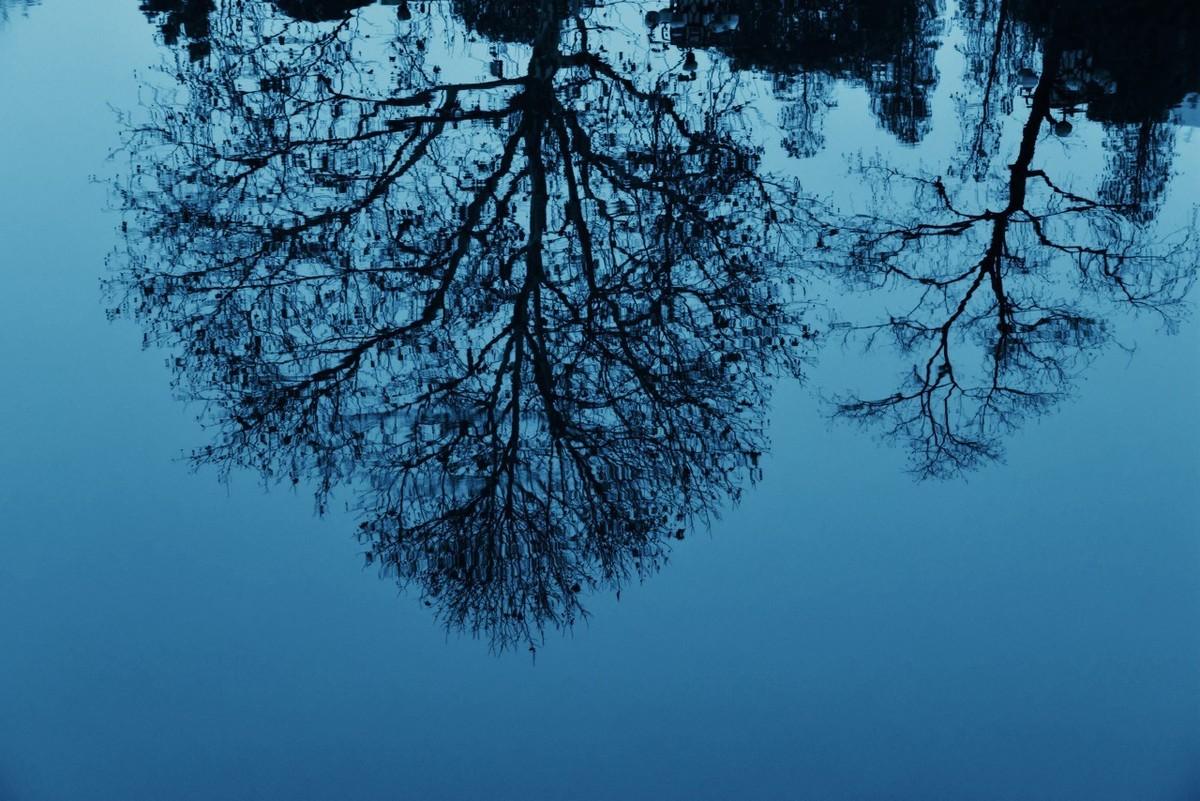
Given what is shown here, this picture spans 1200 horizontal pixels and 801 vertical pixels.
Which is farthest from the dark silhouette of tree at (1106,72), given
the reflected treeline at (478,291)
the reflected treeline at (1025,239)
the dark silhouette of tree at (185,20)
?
the dark silhouette of tree at (185,20)

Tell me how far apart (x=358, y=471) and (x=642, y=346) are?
6.49 ft

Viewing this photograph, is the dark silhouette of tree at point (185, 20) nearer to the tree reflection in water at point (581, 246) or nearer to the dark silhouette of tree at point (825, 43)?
the tree reflection in water at point (581, 246)

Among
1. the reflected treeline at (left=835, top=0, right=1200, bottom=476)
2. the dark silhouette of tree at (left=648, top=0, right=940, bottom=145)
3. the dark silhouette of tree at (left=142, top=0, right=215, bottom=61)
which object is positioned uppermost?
the dark silhouette of tree at (left=142, top=0, right=215, bottom=61)

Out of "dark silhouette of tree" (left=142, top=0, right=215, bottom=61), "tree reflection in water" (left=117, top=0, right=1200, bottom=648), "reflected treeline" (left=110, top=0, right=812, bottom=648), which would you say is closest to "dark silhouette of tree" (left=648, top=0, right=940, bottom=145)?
"tree reflection in water" (left=117, top=0, right=1200, bottom=648)

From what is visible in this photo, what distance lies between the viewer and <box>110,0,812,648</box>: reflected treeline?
6355 millimetres

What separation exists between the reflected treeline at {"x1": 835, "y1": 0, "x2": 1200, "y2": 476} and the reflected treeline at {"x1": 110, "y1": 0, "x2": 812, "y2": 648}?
2.84 feet

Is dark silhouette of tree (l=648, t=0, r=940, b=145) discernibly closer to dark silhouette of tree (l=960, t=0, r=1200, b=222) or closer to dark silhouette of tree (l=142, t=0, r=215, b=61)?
dark silhouette of tree (l=960, t=0, r=1200, b=222)

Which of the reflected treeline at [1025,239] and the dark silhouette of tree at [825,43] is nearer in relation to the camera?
the reflected treeline at [1025,239]

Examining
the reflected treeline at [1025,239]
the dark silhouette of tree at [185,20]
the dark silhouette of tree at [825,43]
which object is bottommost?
the reflected treeline at [1025,239]

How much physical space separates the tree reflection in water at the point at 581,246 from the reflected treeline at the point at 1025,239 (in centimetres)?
3

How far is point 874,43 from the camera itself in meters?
11.6

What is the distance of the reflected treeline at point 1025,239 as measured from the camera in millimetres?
7176

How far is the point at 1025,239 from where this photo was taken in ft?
28.1


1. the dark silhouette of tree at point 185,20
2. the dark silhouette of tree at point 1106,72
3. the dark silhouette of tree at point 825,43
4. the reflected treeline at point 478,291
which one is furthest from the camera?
the dark silhouette of tree at point 185,20
